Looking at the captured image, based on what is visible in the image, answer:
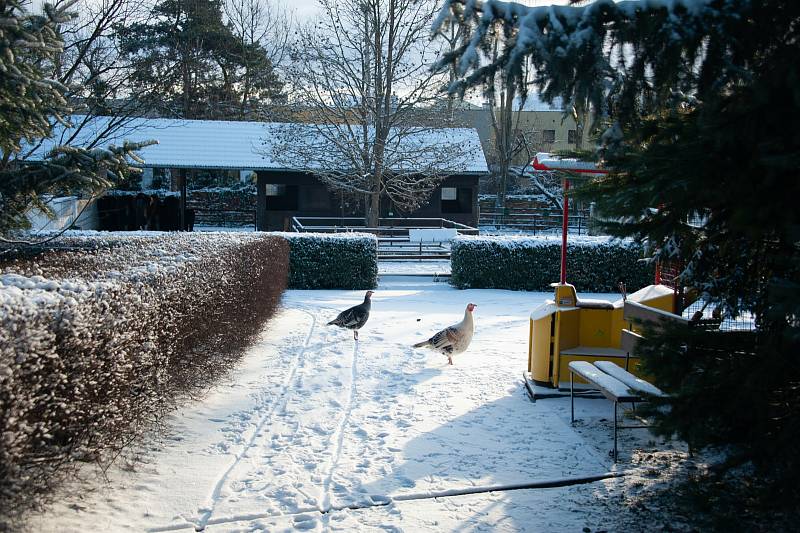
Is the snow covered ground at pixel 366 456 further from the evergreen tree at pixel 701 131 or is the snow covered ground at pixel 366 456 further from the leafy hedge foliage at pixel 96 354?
the evergreen tree at pixel 701 131

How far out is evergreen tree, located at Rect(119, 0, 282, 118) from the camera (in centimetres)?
3784

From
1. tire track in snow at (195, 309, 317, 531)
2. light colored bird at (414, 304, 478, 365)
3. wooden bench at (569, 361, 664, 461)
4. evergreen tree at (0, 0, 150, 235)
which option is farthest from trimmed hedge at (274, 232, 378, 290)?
wooden bench at (569, 361, 664, 461)

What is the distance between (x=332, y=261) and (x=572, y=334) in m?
10.4

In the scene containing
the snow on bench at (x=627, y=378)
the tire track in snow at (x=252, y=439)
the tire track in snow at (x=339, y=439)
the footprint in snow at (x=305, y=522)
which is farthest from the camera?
the snow on bench at (x=627, y=378)

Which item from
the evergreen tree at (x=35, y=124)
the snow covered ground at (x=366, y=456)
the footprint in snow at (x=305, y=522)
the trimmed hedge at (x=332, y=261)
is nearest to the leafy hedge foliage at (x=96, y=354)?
the snow covered ground at (x=366, y=456)

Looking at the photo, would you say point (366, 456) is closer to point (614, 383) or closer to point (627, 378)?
A: point (614, 383)

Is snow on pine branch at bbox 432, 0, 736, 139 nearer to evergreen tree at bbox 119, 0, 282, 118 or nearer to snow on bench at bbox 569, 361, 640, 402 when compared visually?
snow on bench at bbox 569, 361, 640, 402

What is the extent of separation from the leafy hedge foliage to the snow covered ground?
16.2 inches

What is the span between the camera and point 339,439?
604 cm

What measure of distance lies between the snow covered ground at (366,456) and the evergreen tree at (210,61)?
3150 centimetres

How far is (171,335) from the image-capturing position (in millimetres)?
5777

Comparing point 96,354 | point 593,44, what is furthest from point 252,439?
point 593,44

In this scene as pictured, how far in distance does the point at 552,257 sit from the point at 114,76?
11.3m

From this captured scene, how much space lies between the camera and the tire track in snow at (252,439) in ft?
14.5
